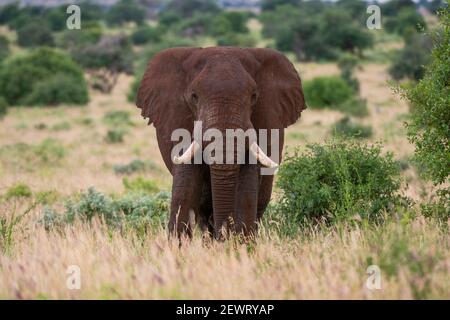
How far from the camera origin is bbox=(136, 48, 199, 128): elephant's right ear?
27.0 ft

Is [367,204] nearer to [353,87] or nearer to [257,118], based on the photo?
[257,118]

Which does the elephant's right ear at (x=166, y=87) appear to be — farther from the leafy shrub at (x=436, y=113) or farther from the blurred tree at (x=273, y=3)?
the blurred tree at (x=273, y=3)

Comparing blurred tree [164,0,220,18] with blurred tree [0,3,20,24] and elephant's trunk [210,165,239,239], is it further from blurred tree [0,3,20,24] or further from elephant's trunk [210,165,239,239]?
elephant's trunk [210,165,239,239]

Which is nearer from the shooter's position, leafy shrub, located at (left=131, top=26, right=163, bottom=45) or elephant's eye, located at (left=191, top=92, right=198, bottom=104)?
elephant's eye, located at (left=191, top=92, right=198, bottom=104)

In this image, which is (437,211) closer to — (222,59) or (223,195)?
(223,195)

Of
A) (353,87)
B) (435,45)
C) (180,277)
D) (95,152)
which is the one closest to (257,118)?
(435,45)

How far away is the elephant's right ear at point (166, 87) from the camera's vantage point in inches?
324

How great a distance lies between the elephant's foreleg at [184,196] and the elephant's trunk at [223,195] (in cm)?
29

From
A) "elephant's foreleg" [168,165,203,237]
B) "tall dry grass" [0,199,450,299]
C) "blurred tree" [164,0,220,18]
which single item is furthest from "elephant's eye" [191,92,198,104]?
"blurred tree" [164,0,220,18]

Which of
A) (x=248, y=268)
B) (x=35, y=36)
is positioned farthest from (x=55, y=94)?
(x=248, y=268)

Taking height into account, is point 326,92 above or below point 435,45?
below

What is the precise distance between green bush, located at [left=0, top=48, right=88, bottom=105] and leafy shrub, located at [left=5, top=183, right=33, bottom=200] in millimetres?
26438

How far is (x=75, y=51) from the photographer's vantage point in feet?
173

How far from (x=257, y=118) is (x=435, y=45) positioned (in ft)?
6.90
